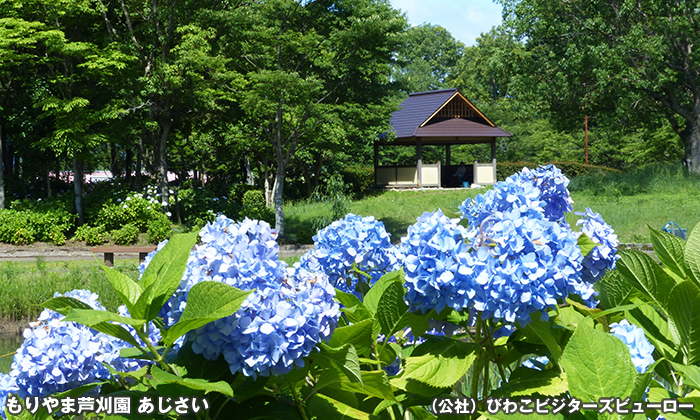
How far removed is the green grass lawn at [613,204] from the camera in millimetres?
13695

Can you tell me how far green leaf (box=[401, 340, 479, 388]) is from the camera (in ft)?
3.70

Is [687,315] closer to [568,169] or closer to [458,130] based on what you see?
[458,130]

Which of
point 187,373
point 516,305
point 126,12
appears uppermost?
point 126,12

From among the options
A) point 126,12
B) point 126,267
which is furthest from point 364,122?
point 126,267

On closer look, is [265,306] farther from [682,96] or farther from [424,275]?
[682,96]

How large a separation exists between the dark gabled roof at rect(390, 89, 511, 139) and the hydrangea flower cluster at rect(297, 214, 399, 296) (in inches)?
914

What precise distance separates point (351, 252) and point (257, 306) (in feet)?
2.58

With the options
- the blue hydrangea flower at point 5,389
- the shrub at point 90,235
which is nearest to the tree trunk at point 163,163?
the shrub at point 90,235

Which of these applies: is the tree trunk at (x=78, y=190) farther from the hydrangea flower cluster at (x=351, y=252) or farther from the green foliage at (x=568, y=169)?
the green foliage at (x=568, y=169)

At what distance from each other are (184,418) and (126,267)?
29.2 ft

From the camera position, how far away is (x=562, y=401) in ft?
3.42

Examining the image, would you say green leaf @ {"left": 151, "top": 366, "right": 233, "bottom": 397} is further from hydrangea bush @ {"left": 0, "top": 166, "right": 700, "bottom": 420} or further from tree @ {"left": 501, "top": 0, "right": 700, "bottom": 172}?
tree @ {"left": 501, "top": 0, "right": 700, "bottom": 172}

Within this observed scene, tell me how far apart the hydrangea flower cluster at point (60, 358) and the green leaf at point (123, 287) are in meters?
0.51

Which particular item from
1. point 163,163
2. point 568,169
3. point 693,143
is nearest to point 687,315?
point 163,163
